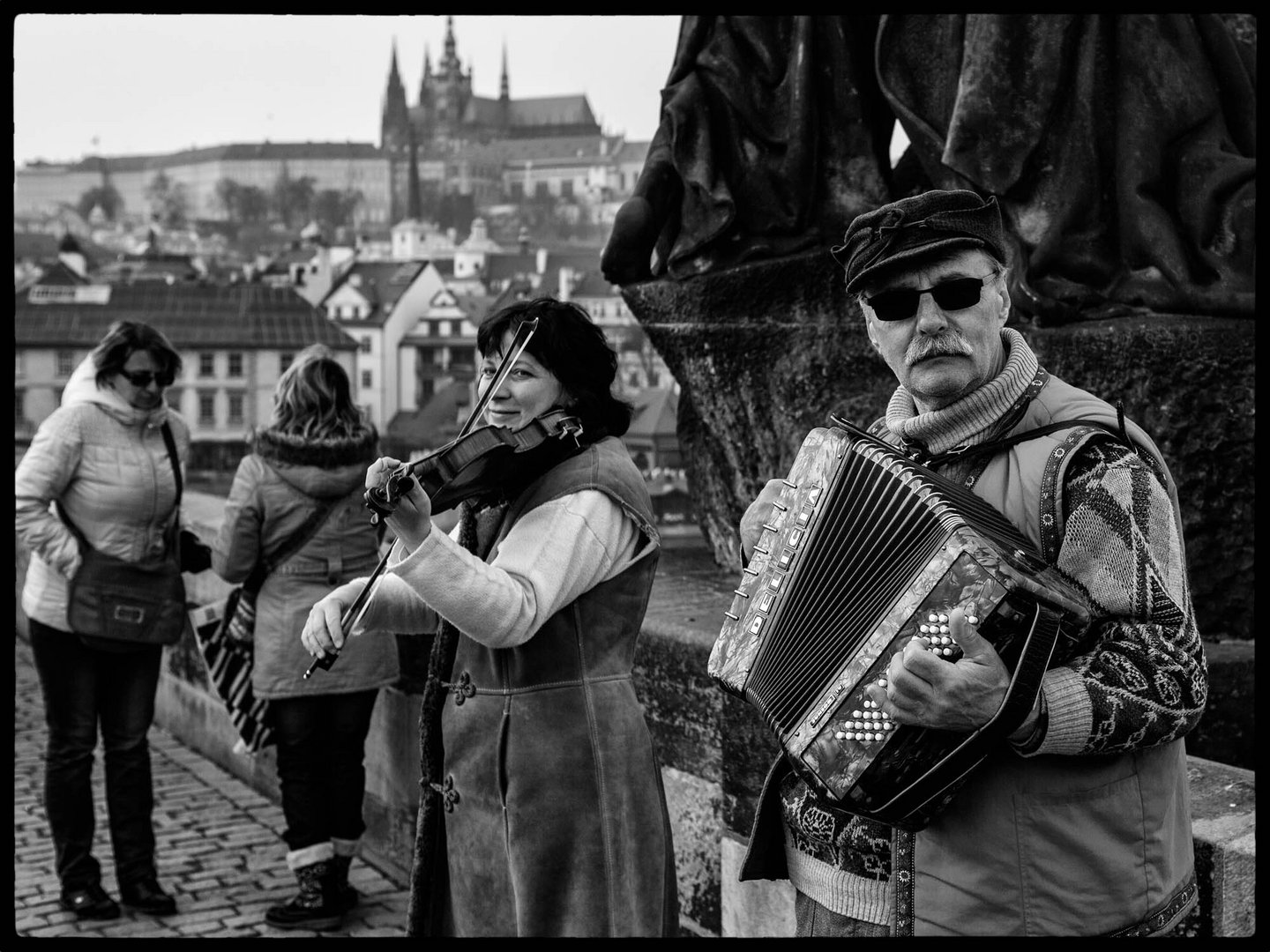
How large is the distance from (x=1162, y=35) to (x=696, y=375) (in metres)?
1.70

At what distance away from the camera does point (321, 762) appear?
485 cm

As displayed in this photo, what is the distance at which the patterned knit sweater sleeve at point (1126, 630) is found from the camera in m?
1.99

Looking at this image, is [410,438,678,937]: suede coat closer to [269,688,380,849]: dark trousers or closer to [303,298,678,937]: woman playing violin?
[303,298,678,937]: woman playing violin

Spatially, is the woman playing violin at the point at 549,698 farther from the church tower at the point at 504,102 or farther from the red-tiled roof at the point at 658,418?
the church tower at the point at 504,102

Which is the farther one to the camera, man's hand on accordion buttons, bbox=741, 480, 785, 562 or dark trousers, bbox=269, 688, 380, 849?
→ dark trousers, bbox=269, 688, 380, 849

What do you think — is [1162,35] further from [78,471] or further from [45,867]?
[45,867]

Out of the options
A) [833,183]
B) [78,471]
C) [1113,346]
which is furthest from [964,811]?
[78,471]

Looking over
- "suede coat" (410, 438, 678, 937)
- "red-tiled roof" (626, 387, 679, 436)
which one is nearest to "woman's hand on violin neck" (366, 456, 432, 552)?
"suede coat" (410, 438, 678, 937)

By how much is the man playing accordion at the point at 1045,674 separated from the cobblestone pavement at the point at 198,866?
9.83 feet

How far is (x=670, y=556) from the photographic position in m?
5.76

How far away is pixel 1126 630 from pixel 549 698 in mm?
1215

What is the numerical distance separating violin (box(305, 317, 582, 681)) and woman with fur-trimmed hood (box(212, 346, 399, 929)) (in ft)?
5.84

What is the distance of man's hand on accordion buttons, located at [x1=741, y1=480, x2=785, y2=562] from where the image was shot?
2350 millimetres

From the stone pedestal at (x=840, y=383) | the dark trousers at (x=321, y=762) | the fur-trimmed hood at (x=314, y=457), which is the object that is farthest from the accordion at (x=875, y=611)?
the dark trousers at (x=321, y=762)
